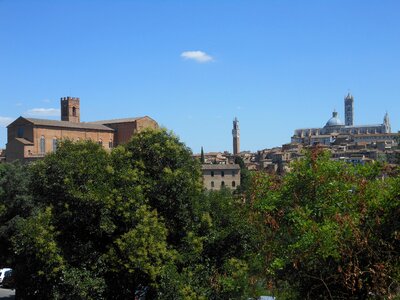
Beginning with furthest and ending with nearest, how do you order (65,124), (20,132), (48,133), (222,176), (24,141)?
(222,176) → (65,124) → (20,132) → (48,133) → (24,141)

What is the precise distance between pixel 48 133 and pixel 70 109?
48.6 feet

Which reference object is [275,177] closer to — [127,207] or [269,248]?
[269,248]

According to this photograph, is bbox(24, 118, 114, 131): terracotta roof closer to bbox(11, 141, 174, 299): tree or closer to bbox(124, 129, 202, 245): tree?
bbox(124, 129, 202, 245): tree

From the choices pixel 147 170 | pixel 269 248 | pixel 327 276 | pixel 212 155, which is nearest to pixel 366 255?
pixel 327 276

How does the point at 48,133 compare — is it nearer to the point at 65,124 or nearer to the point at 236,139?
the point at 65,124

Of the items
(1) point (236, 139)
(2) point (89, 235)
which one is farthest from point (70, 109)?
(2) point (89, 235)

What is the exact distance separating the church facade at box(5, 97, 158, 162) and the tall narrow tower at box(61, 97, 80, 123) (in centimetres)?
659

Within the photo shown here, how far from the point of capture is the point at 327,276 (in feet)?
27.5

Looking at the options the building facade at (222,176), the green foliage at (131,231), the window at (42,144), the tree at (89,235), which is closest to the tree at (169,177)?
the green foliage at (131,231)

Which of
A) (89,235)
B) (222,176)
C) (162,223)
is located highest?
(222,176)

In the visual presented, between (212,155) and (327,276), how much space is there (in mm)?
105380

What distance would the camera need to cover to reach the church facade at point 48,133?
78719 millimetres

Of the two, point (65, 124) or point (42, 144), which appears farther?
point (65, 124)

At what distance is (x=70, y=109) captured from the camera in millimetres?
95125
